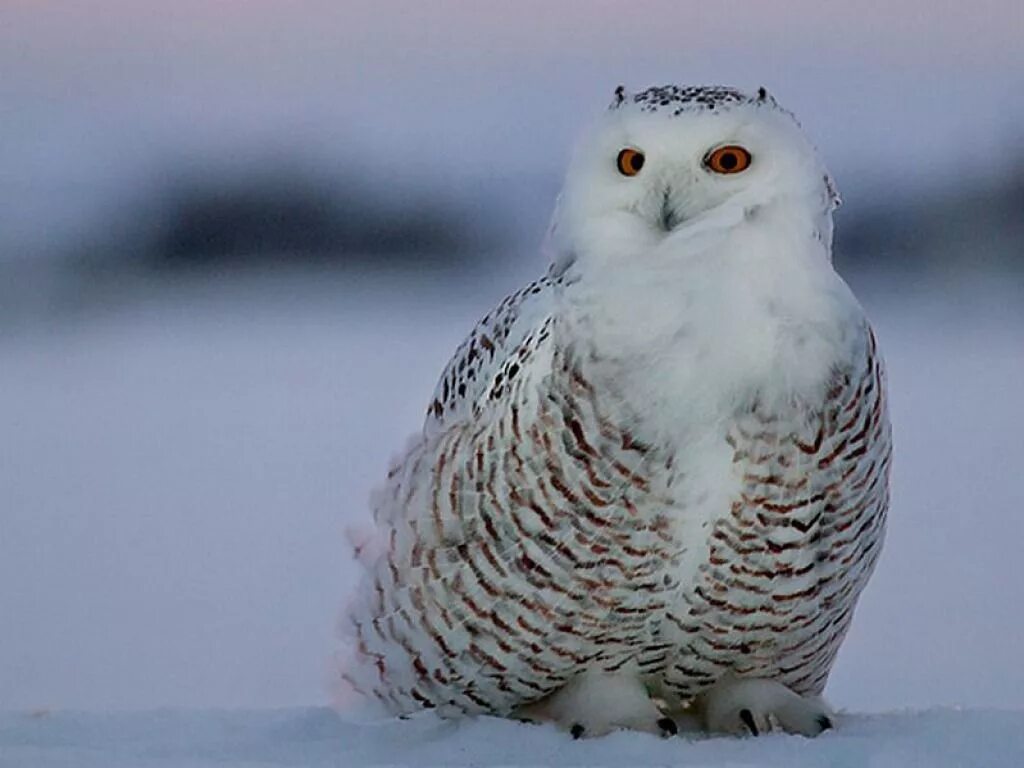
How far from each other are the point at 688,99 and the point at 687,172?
152 mm

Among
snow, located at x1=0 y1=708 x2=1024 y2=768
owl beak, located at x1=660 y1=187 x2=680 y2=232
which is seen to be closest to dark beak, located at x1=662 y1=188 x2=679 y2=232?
owl beak, located at x1=660 y1=187 x2=680 y2=232

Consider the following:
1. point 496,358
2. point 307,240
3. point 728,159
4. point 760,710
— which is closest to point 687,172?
point 728,159

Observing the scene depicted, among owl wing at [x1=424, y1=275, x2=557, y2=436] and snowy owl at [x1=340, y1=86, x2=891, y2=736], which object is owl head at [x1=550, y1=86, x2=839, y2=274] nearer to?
snowy owl at [x1=340, y1=86, x2=891, y2=736]

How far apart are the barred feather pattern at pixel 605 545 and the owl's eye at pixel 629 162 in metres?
0.28

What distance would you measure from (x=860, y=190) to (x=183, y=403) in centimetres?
425

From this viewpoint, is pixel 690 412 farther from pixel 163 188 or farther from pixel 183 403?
pixel 163 188

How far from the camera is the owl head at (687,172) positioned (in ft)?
11.7

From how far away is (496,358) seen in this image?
397 cm

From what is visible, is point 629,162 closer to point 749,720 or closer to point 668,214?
point 668,214

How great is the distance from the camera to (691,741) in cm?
377

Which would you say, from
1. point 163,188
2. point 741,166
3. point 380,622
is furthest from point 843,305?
point 163,188

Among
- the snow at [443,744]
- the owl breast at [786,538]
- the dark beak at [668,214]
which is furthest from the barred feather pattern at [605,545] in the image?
the dark beak at [668,214]

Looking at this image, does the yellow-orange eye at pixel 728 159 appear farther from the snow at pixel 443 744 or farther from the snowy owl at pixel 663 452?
the snow at pixel 443 744

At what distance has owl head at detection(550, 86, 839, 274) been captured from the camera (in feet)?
11.7
